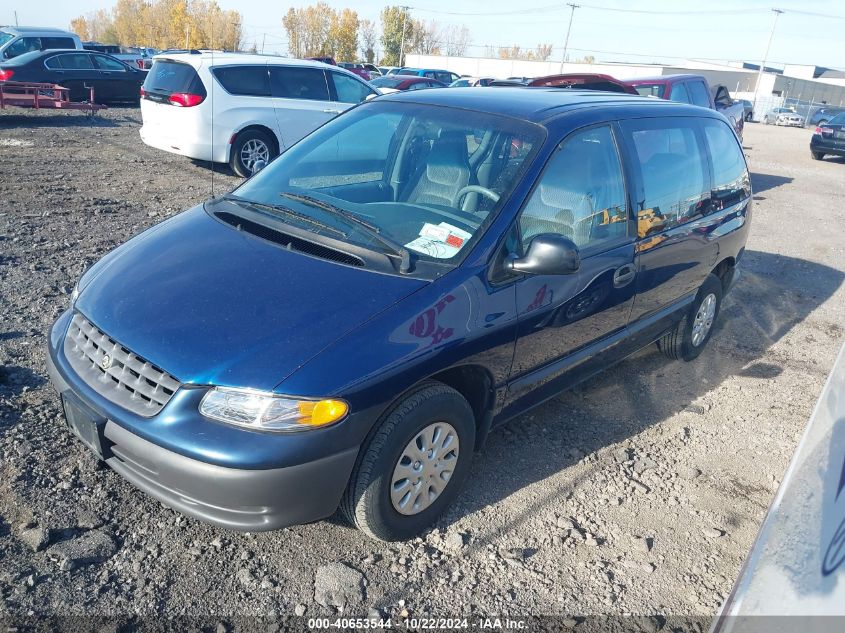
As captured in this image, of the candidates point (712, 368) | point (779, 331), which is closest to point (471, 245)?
point (712, 368)

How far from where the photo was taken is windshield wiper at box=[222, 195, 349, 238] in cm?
318

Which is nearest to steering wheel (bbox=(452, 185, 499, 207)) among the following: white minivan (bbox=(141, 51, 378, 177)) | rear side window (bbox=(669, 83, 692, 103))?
white minivan (bbox=(141, 51, 378, 177))

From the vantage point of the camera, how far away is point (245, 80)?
9906 mm

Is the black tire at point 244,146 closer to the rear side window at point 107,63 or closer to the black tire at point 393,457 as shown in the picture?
the black tire at point 393,457

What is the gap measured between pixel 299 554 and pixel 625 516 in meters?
1.59

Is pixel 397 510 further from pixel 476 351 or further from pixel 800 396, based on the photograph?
pixel 800 396

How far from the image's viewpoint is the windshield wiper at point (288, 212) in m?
3.18

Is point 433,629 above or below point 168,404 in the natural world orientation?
below

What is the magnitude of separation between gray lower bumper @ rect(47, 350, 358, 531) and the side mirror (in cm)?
109

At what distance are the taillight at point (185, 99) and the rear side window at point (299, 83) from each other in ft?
3.84

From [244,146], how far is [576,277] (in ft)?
25.1

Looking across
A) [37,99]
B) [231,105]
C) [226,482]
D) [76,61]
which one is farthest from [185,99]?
[76,61]

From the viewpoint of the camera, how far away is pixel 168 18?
67812mm

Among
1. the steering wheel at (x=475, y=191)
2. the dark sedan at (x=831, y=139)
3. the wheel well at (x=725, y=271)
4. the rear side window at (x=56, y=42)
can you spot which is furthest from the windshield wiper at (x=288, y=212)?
the dark sedan at (x=831, y=139)
